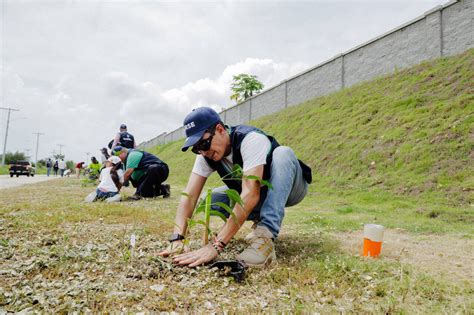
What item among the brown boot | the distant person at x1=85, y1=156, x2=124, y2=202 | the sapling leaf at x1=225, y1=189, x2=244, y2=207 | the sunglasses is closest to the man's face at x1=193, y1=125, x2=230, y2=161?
the sunglasses

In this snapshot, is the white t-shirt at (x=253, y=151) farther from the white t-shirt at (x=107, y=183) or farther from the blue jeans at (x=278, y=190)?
the white t-shirt at (x=107, y=183)

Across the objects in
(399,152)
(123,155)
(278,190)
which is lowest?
(278,190)

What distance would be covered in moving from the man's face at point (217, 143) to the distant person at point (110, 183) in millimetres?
3752

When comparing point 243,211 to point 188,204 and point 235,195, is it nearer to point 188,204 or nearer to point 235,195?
point 235,195

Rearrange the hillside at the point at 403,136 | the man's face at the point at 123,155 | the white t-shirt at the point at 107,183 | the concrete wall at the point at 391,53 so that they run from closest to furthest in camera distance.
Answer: the hillside at the point at 403,136, the white t-shirt at the point at 107,183, the man's face at the point at 123,155, the concrete wall at the point at 391,53

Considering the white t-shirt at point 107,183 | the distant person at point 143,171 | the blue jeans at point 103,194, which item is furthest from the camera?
the distant person at point 143,171

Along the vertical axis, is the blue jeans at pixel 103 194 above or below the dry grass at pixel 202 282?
above

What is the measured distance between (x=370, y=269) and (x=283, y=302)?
26.3 inches

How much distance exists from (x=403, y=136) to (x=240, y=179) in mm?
5790

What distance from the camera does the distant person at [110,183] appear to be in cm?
530

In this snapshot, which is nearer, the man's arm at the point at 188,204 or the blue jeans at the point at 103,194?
the man's arm at the point at 188,204

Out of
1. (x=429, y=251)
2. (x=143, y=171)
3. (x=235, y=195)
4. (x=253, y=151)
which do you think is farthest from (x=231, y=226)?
(x=143, y=171)

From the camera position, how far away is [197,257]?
1.74m

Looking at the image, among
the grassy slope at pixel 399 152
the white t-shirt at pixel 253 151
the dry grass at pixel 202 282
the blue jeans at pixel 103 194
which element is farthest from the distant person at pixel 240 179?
the blue jeans at pixel 103 194
